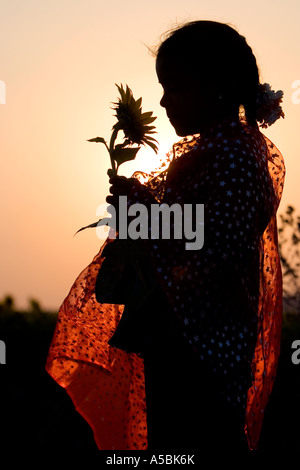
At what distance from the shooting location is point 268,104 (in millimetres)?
3285

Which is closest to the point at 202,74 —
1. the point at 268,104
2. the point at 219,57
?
the point at 219,57

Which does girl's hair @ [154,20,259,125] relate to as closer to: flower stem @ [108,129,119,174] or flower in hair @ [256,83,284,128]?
flower in hair @ [256,83,284,128]

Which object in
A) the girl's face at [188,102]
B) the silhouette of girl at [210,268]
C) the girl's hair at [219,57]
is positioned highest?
the girl's hair at [219,57]

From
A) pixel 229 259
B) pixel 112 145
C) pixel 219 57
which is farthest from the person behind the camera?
pixel 112 145

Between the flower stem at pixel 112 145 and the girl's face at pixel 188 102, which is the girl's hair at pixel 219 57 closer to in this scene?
the girl's face at pixel 188 102

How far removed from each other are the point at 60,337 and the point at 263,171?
134 centimetres

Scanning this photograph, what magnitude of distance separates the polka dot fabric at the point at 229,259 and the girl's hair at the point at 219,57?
0.17 meters

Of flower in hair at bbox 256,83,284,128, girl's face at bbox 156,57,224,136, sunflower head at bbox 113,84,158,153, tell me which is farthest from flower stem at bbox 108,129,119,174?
flower in hair at bbox 256,83,284,128

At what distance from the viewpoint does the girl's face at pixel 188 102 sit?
3.00 metres

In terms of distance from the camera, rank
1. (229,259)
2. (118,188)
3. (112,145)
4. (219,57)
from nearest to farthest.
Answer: (229,259), (118,188), (219,57), (112,145)

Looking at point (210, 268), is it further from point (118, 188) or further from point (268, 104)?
point (268, 104)

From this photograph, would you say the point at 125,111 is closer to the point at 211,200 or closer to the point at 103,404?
the point at 211,200

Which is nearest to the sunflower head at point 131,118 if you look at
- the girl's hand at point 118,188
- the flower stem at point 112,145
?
the flower stem at point 112,145

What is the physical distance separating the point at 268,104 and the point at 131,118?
0.65 metres
